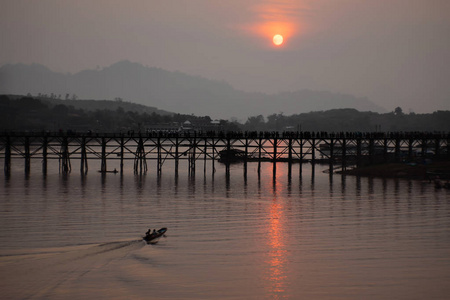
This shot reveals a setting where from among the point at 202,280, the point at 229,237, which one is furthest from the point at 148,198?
the point at 202,280

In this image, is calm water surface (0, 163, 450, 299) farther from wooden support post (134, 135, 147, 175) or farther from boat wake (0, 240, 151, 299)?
wooden support post (134, 135, 147, 175)

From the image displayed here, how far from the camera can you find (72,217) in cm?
4972

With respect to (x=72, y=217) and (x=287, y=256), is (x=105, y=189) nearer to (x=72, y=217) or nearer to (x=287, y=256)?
(x=72, y=217)

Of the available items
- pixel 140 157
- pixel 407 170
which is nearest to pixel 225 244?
pixel 407 170

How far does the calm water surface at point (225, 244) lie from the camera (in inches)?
1219

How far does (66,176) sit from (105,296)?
196 feet

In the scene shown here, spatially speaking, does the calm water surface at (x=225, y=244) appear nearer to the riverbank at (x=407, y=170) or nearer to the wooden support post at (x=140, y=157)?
the riverbank at (x=407, y=170)

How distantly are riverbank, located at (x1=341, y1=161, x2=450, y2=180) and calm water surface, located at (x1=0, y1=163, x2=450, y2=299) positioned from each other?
12.7 metres

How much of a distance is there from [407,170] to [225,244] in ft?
168

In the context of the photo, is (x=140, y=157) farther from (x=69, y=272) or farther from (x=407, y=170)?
(x=69, y=272)

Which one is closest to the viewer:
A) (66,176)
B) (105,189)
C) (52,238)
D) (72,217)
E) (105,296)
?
(105,296)

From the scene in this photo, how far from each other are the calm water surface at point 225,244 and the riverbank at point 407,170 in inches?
501

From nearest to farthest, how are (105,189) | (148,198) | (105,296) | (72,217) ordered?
(105,296), (72,217), (148,198), (105,189)

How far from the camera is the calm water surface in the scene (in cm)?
3097
